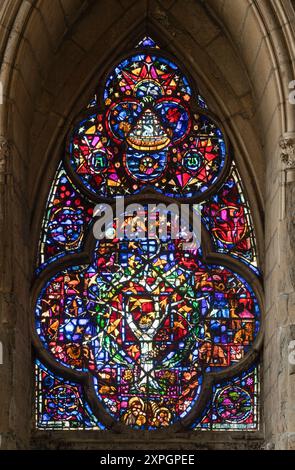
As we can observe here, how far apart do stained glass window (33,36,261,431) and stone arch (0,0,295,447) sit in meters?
0.19

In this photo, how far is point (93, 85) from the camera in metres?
14.4

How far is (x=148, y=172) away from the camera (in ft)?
47.0

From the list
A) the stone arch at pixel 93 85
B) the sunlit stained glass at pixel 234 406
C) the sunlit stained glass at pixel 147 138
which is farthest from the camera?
the sunlit stained glass at pixel 147 138

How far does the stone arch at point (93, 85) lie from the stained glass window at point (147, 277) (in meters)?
0.19

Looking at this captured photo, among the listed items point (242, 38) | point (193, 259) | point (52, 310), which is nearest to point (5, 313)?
point (52, 310)

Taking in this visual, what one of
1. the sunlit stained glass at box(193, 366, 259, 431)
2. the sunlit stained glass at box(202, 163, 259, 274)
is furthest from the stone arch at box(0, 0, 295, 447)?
the sunlit stained glass at box(193, 366, 259, 431)

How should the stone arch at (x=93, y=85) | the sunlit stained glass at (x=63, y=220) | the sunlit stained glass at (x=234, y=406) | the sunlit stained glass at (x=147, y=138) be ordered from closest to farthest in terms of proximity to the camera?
1. the stone arch at (x=93, y=85)
2. the sunlit stained glass at (x=234, y=406)
3. the sunlit stained glass at (x=63, y=220)
4. the sunlit stained glass at (x=147, y=138)

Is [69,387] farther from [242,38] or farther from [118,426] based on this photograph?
[242,38]

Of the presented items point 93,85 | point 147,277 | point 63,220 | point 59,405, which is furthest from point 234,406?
point 93,85

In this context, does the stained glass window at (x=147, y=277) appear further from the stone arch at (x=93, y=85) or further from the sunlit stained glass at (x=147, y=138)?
the stone arch at (x=93, y=85)

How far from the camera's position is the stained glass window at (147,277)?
45.0 ft

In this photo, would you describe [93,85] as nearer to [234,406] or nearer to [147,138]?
[147,138]

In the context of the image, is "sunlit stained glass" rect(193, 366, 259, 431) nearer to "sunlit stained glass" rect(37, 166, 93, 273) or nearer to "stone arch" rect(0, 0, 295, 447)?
"stone arch" rect(0, 0, 295, 447)

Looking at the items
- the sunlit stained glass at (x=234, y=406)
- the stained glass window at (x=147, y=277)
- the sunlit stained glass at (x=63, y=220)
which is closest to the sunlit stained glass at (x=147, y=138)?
the stained glass window at (x=147, y=277)
